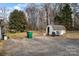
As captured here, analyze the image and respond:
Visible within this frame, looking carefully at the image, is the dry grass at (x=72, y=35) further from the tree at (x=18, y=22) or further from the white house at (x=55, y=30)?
the tree at (x=18, y=22)

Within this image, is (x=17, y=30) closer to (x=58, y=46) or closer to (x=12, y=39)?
(x=12, y=39)

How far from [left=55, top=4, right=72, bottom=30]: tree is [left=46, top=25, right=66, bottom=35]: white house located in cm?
5

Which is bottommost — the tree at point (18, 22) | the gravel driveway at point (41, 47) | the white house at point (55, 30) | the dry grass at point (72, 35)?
the gravel driveway at point (41, 47)

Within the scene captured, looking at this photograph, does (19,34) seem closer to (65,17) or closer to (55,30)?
(55,30)

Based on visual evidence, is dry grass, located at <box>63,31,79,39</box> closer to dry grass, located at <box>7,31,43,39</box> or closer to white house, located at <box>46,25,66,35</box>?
white house, located at <box>46,25,66,35</box>

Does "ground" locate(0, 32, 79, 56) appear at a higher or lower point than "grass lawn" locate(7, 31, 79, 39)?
lower

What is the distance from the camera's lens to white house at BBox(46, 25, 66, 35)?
3.05 meters

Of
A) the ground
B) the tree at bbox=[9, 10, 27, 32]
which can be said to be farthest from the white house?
the tree at bbox=[9, 10, 27, 32]

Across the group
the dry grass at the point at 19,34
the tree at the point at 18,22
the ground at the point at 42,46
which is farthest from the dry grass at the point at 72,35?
the tree at the point at 18,22

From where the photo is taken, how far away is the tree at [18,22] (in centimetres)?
306

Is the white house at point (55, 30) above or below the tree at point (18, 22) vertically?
below

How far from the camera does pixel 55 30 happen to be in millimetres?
3082

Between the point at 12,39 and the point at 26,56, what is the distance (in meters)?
0.23

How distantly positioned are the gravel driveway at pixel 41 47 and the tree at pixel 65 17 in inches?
6.1
